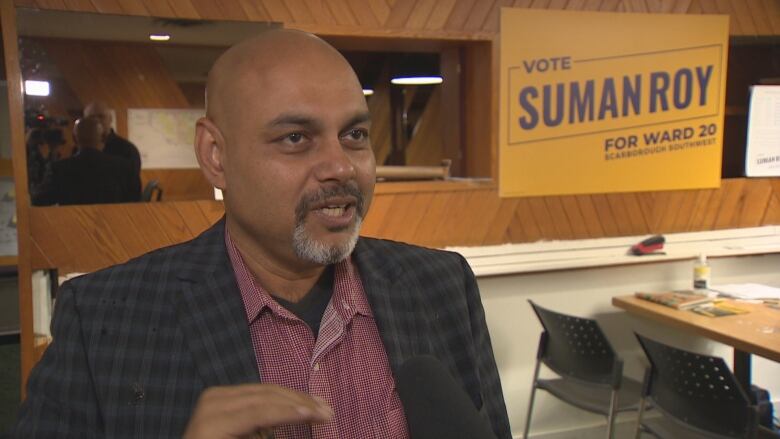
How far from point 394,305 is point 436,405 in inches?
12.9

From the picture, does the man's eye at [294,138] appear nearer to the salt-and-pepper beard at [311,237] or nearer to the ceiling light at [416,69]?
the salt-and-pepper beard at [311,237]

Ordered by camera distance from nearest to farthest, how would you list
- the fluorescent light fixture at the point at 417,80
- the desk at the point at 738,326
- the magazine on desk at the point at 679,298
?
1. the desk at the point at 738,326
2. the magazine on desk at the point at 679,298
3. the fluorescent light fixture at the point at 417,80

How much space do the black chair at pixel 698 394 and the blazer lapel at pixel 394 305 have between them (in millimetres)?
1713

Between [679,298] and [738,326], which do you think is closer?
[738,326]

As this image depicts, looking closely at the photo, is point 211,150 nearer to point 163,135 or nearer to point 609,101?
point 163,135

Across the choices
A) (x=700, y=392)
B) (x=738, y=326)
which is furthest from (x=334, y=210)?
(x=738, y=326)

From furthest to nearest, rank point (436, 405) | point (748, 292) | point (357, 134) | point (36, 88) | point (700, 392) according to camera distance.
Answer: point (748, 292) → point (36, 88) → point (700, 392) → point (357, 134) → point (436, 405)

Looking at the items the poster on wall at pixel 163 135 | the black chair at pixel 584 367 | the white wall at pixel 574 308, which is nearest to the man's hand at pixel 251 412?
the poster on wall at pixel 163 135

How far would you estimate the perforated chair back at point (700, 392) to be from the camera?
238 cm

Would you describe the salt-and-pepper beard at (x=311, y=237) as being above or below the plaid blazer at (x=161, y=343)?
above

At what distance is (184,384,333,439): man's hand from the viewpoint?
2.27ft

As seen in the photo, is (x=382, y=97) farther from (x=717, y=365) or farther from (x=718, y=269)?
(x=718, y=269)

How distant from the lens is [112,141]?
2.81 meters

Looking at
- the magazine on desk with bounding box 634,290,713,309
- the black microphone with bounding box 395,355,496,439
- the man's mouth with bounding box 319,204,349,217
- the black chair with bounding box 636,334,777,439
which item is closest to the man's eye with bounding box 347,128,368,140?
the man's mouth with bounding box 319,204,349,217
